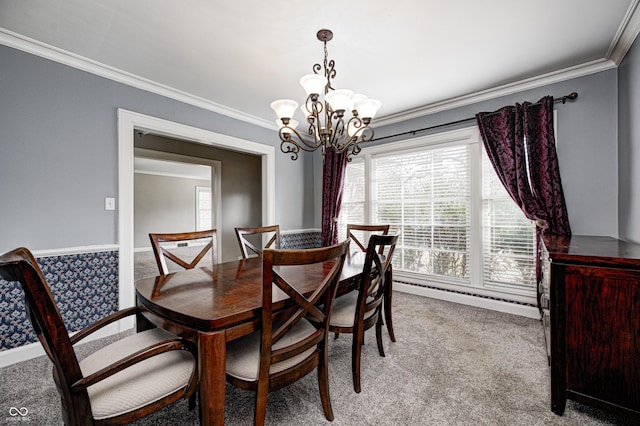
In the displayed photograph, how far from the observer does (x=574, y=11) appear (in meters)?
1.88

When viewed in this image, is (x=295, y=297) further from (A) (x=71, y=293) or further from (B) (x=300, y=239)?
(B) (x=300, y=239)

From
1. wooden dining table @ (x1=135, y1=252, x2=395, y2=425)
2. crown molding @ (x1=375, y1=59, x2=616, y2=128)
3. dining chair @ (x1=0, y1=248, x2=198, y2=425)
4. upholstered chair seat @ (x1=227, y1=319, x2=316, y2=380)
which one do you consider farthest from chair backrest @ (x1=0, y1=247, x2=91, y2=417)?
crown molding @ (x1=375, y1=59, x2=616, y2=128)

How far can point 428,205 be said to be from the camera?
359cm

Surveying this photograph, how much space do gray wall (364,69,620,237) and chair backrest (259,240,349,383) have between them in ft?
8.82

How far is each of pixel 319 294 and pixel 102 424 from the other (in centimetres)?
91

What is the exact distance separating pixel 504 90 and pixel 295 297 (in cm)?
327

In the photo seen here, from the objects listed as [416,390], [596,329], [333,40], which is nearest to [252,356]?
[416,390]

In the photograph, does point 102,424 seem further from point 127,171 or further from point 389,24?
point 389,24

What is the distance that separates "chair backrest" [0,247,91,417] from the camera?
82 centimetres

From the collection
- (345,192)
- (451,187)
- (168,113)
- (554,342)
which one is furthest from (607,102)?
(168,113)

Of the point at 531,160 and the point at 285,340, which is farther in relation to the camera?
the point at 531,160

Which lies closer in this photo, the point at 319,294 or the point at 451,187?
the point at 319,294

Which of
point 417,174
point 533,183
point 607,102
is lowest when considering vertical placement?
point 533,183

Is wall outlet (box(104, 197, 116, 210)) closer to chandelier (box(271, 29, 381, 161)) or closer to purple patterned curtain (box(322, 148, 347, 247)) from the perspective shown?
chandelier (box(271, 29, 381, 161))
